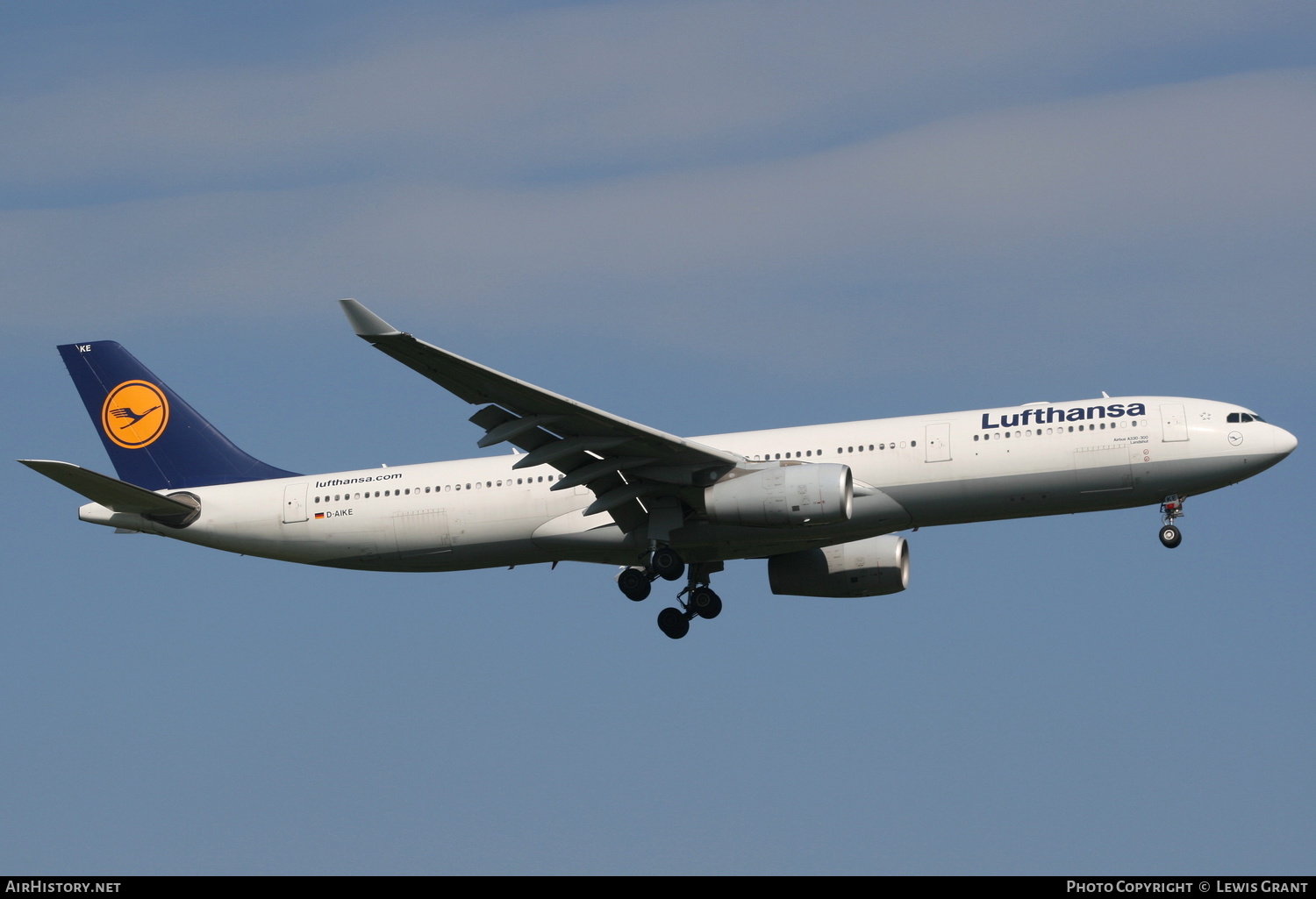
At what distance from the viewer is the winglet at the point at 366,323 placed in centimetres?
3088

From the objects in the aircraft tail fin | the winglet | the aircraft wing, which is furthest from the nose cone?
the aircraft tail fin

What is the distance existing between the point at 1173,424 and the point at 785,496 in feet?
30.0

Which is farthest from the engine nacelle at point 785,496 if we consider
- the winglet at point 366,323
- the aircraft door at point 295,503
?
the aircraft door at point 295,503

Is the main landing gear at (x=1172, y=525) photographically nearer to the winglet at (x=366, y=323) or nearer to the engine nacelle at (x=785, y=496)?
the engine nacelle at (x=785, y=496)

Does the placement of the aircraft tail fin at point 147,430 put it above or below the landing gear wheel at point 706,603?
above

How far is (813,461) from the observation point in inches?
1492

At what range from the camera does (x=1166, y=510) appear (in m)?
36.8

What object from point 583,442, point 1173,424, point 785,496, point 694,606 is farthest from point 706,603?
point 1173,424

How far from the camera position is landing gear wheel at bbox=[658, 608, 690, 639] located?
41406 millimetres

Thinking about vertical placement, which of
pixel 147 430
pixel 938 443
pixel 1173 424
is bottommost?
pixel 938 443

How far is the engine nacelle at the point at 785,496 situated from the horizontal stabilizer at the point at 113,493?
14.6 metres

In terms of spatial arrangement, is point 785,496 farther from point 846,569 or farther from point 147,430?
point 147,430
